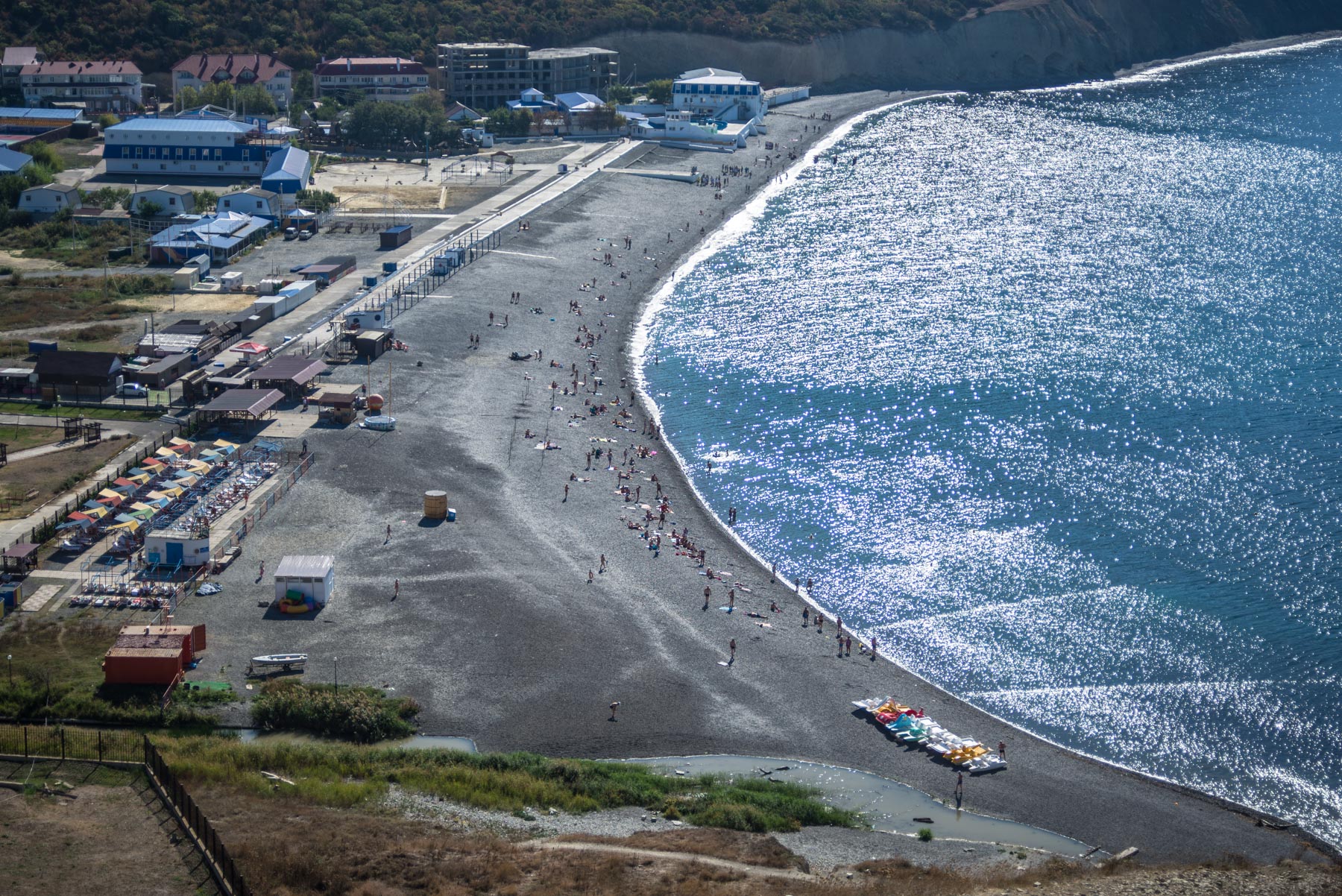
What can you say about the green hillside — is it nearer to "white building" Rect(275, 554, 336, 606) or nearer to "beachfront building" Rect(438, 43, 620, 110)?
"beachfront building" Rect(438, 43, 620, 110)

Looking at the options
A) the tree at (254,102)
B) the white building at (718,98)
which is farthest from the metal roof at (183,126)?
the white building at (718,98)

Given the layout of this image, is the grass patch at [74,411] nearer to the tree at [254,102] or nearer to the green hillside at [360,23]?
the tree at [254,102]

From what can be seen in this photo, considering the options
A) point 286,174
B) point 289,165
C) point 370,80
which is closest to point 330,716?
point 286,174

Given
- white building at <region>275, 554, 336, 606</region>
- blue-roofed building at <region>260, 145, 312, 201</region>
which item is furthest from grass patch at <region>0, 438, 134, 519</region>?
blue-roofed building at <region>260, 145, 312, 201</region>

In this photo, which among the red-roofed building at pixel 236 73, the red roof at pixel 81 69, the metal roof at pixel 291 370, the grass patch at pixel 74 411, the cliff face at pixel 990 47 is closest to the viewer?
the grass patch at pixel 74 411

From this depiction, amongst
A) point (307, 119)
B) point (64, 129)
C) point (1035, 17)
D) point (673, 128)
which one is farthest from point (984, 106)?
point (64, 129)

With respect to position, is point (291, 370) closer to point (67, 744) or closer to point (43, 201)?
point (67, 744)
